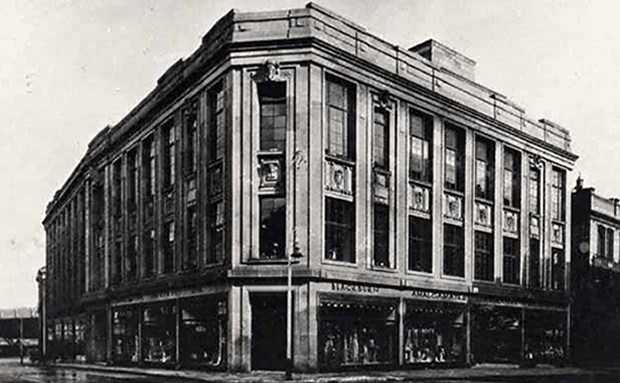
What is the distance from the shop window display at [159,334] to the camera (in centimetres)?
3509

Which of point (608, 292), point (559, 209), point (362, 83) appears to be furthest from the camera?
point (608, 292)

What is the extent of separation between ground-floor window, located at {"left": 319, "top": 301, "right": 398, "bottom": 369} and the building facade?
102 millimetres

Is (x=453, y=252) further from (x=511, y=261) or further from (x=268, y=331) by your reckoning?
(x=268, y=331)

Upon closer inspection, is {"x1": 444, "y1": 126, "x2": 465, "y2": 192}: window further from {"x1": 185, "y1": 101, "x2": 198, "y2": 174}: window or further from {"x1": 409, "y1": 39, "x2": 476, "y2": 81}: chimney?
{"x1": 185, "y1": 101, "x2": 198, "y2": 174}: window

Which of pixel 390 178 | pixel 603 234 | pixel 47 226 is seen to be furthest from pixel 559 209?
pixel 47 226

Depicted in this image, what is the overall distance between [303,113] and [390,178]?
6.20 m

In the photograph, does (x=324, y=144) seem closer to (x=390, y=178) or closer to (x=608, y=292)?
(x=390, y=178)

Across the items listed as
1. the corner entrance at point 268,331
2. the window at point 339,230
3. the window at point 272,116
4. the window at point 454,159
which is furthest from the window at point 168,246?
the window at point 454,159

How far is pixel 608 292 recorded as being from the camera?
50250mm

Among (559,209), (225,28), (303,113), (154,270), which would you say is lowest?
(154,270)

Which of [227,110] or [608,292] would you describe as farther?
[608,292]

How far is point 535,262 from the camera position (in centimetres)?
4403

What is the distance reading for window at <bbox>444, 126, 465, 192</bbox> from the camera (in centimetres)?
3762

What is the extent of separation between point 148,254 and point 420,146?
16.5 meters
